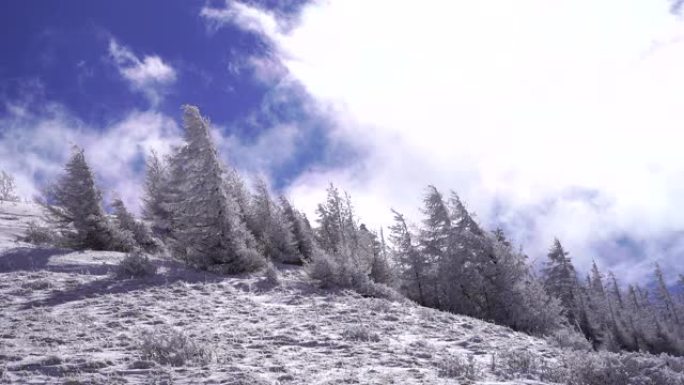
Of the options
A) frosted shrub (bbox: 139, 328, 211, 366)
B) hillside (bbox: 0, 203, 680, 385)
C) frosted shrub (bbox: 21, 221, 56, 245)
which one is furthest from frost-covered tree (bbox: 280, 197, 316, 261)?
frosted shrub (bbox: 139, 328, 211, 366)

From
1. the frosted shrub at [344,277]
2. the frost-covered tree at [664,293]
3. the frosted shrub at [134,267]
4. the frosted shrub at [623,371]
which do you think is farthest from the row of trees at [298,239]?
the frost-covered tree at [664,293]

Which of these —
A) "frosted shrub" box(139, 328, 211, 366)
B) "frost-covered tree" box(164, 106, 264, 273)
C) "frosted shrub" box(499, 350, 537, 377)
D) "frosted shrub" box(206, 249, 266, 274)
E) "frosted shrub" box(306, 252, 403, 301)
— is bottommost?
"frosted shrub" box(499, 350, 537, 377)

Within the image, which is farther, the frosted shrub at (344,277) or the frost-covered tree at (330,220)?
the frost-covered tree at (330,220)

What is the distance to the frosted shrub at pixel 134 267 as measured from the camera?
2008cm

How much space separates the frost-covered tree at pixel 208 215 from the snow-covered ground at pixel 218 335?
375 cm

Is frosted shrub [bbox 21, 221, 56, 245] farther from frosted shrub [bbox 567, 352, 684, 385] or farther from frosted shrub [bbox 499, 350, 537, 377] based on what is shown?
frosted shrub [bbox 567, 352, 684, 385]

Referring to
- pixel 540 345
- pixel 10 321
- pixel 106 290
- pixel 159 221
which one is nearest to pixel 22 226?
pixel 159 221

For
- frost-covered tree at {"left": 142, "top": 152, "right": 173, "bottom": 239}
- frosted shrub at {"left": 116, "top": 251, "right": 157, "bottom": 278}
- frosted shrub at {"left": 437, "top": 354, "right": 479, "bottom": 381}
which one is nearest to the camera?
frosted shrub at {"left": 437, "top": 354, "right": 479, "bottom": 381}

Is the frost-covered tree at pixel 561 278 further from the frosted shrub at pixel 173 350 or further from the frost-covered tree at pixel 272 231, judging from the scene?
the frosted shrub at pixel 173 350

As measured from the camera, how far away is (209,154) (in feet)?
89.6

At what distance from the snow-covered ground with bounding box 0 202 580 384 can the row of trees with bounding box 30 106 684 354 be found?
4847 mm

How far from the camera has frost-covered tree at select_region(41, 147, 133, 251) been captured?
93.7 feet

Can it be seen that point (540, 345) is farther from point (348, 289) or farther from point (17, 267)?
point (17, 267)

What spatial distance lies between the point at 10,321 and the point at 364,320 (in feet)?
32.6
